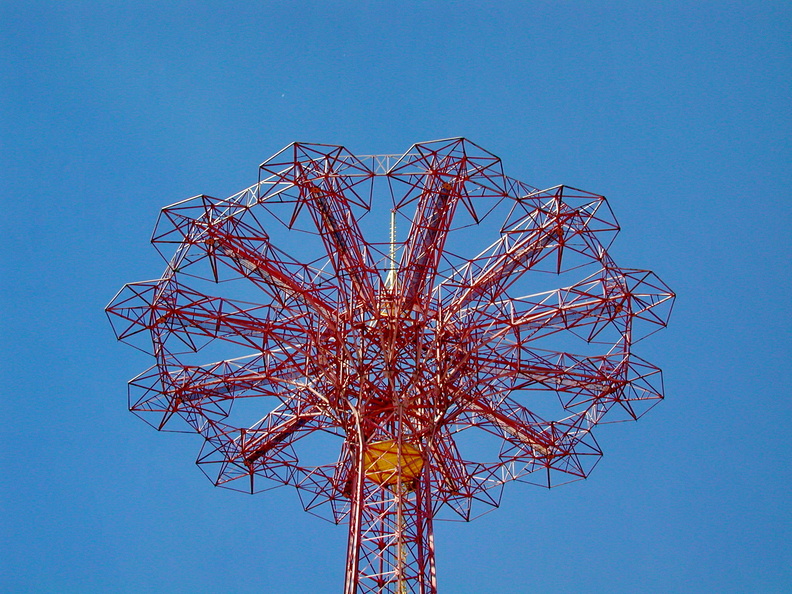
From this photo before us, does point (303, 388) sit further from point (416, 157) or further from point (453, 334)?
point (416, 157)

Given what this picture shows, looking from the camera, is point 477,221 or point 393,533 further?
point 393,533

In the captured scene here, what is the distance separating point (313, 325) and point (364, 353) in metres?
2.16

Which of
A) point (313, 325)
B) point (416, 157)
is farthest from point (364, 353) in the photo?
point (416, 157)

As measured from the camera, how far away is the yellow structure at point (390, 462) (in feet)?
140

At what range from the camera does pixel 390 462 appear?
144 feet

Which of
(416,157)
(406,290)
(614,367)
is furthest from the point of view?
(614,367)

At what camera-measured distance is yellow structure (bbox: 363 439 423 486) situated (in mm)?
42719

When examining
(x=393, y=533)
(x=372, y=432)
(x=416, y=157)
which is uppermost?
(x=416, y=157)

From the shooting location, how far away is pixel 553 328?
4228 cm

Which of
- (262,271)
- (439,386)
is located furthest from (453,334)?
(262,271)

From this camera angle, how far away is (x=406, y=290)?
135 feet

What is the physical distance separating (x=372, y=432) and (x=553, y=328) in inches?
313

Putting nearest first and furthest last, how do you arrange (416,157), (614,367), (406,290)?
(416,157) → (406,290) → (614,367)

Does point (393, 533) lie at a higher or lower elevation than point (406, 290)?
lower
